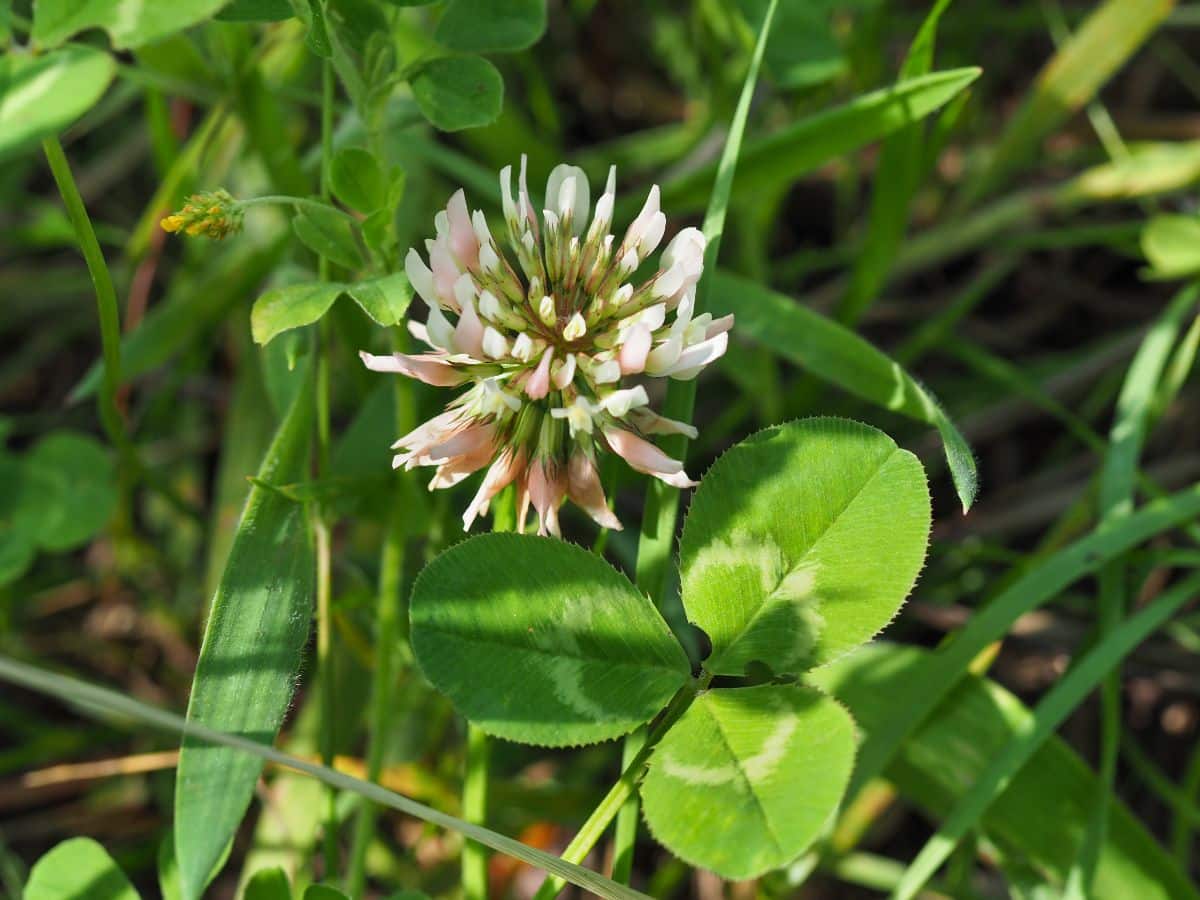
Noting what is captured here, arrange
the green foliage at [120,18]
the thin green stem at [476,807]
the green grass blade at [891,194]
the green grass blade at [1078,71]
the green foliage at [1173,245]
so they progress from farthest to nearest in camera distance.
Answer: the green grass blade at [1078,71] → the green foliage at [1173,245] → the green grass blade at [891,194] → the thin green stem at [476,807] → the green foliage at [120,18]

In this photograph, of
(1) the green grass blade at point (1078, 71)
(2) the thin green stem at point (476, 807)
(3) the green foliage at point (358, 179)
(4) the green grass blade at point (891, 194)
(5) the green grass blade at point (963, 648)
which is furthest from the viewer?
(1) the green grass blade at point (1078, 71)

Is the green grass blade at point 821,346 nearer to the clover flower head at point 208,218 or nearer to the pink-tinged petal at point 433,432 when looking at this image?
the pink-tinged petal at point 433,432

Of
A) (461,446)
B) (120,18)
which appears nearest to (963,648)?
(461,446)

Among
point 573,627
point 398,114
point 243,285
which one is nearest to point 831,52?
point 398,114

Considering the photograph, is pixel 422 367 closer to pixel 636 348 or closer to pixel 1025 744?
pixel 636 348

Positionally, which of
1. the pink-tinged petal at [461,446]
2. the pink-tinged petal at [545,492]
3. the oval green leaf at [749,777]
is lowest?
the oval green leaf at [749,777]

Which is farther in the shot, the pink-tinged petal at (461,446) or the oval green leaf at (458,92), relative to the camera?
the oval green leaf at (458,92)

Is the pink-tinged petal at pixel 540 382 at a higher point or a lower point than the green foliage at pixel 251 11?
lower

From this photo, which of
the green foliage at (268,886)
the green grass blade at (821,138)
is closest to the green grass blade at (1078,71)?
the green grass blade at (821,138)

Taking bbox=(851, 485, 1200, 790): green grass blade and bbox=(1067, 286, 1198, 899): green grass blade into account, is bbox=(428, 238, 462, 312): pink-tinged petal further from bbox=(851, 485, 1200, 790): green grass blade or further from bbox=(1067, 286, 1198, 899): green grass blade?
bbox=(1067, 286, 1198, 899): green grass blade
